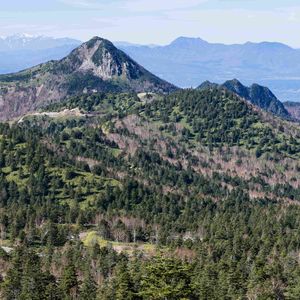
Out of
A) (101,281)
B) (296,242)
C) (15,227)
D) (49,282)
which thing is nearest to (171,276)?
(49,282)

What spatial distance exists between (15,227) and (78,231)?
70.5ft

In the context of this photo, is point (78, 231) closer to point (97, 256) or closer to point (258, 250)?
point (97, 256)

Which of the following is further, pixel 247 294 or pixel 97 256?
pixel 97 256

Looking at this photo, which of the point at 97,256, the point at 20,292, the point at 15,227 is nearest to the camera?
the point at 20,292

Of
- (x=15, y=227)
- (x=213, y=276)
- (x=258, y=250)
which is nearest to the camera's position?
(x=213, y=276)

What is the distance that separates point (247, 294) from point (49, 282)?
45.2 metres

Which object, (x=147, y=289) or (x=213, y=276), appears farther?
(x=213, y=276)

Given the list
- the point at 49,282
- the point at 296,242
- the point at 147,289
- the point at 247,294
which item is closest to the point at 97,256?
the point at 49,282

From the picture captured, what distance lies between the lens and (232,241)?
182 m

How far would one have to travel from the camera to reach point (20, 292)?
410 ft

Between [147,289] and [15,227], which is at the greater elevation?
[147,289]

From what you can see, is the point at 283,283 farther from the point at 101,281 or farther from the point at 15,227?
the point at 15,227

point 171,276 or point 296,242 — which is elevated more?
point 171,276

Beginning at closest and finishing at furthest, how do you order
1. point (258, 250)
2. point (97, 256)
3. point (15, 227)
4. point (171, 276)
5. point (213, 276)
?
point (171, 276)
point (213, 276)
point (97, 256)
point (258, 250)
point (15, 227)
